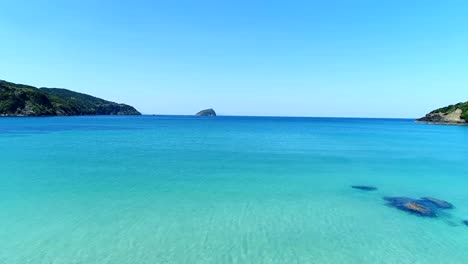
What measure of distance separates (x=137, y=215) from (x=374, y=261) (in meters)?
12.0

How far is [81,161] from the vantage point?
34.6m

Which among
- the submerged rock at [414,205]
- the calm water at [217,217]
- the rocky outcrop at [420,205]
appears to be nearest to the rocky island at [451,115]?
the calm water at [217,217]

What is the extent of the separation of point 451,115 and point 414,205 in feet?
535

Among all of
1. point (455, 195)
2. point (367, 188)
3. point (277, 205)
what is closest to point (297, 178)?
point (367, 188)

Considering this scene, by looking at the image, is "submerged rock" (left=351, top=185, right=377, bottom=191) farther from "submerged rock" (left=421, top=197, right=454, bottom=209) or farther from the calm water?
"submerged rock" (left=421, top=197, right=454, bottom=209)

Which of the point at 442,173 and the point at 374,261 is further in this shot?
the point at 442,173

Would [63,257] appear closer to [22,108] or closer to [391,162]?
[391,162]

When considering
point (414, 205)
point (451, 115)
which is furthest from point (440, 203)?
point (451, 115)

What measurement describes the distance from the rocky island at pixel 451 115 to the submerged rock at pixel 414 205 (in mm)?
150440

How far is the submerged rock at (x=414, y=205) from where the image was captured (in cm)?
1843

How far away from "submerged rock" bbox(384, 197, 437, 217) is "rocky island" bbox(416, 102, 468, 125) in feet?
494

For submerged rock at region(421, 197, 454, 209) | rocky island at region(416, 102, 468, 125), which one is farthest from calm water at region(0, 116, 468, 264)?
rocky island at region(416, 102, 468, 125)

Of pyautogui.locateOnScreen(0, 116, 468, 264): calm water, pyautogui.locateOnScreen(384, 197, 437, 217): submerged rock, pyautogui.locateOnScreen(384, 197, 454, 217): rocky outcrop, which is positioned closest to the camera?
pyautogui.locateOnScreen(0, 116, 468, 264): calm water

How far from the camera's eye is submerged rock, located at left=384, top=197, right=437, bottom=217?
1843 cm
